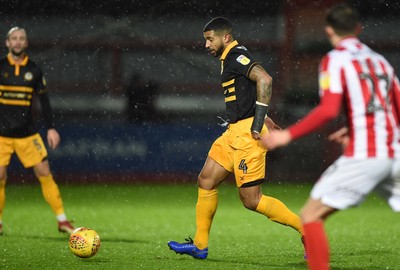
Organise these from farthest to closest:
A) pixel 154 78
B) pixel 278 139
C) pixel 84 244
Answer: pixel 154 78 → pixel 84 244 → pixel 278 139

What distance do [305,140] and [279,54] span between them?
1559 millimetres

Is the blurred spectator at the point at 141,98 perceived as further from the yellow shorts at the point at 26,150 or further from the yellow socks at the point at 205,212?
the yellow socks at the point at 205,212

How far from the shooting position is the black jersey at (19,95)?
959 cm

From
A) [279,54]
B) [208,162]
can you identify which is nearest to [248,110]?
[208,162]

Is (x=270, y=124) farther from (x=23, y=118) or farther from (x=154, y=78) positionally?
(x=154, y=78)

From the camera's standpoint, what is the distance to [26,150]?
9664mm

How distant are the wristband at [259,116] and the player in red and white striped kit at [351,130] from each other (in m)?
1.97

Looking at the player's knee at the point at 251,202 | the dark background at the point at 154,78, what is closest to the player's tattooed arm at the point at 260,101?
the player's knee at the point at 251,202

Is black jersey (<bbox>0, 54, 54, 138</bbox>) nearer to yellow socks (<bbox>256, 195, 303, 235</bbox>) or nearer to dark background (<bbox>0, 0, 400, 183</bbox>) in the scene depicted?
yellow socks (<bbox>256, 195, 303, 235</bbox>)

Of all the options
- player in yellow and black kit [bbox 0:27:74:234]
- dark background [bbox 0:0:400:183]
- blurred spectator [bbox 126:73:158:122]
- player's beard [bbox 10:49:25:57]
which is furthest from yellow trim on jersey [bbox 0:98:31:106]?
blurred spectator [bbox 126:73:158:122]

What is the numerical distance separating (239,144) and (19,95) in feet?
9.60

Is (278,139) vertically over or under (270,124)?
over

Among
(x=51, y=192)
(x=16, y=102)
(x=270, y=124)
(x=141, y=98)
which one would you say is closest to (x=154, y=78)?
(x=141, y=98)

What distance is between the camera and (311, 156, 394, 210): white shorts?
5.41 meters
